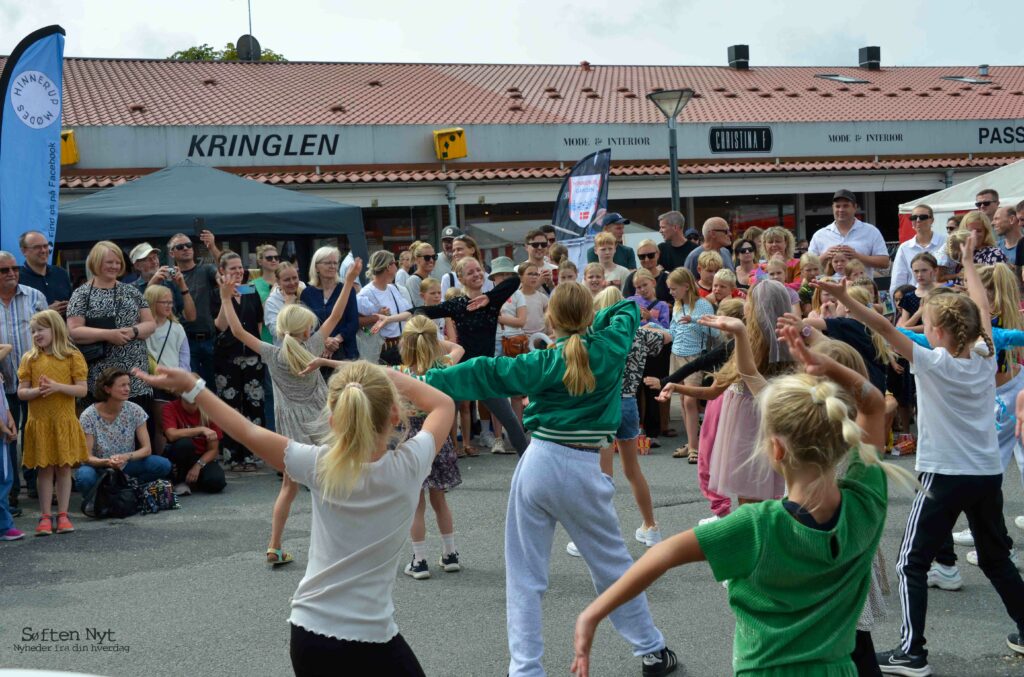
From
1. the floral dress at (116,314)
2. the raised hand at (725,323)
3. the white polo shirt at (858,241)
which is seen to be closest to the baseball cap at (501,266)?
the white polo shirt at (858,241)

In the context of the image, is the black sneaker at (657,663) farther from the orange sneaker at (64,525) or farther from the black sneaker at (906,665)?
the orange sneaker at (64,525)

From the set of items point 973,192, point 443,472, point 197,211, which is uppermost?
point 973,192

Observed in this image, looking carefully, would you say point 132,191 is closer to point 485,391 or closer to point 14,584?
point 14,584

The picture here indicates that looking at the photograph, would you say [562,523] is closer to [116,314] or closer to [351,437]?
[351,437]

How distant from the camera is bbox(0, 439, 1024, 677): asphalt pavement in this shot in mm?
5145

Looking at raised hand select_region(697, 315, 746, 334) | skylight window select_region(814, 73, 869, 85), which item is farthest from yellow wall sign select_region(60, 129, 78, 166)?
skylight window select_region(814, 73, 869, 85)

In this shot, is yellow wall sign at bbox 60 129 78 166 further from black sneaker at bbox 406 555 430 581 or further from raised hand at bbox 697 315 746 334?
raised hand at bbox 697 315 746 334

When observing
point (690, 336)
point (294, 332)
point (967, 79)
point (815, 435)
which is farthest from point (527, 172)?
point (815, 435)

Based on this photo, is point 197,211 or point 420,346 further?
point 197,211

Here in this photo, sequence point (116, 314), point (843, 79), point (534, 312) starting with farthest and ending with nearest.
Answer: point (843, 79) < point (534, 312) < point (116, 314)

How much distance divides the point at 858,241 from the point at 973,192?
6237 millimetres

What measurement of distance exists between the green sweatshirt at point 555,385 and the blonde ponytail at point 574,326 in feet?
0.14

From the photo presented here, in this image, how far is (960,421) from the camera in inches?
190

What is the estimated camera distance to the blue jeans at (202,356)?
10.5 metres
